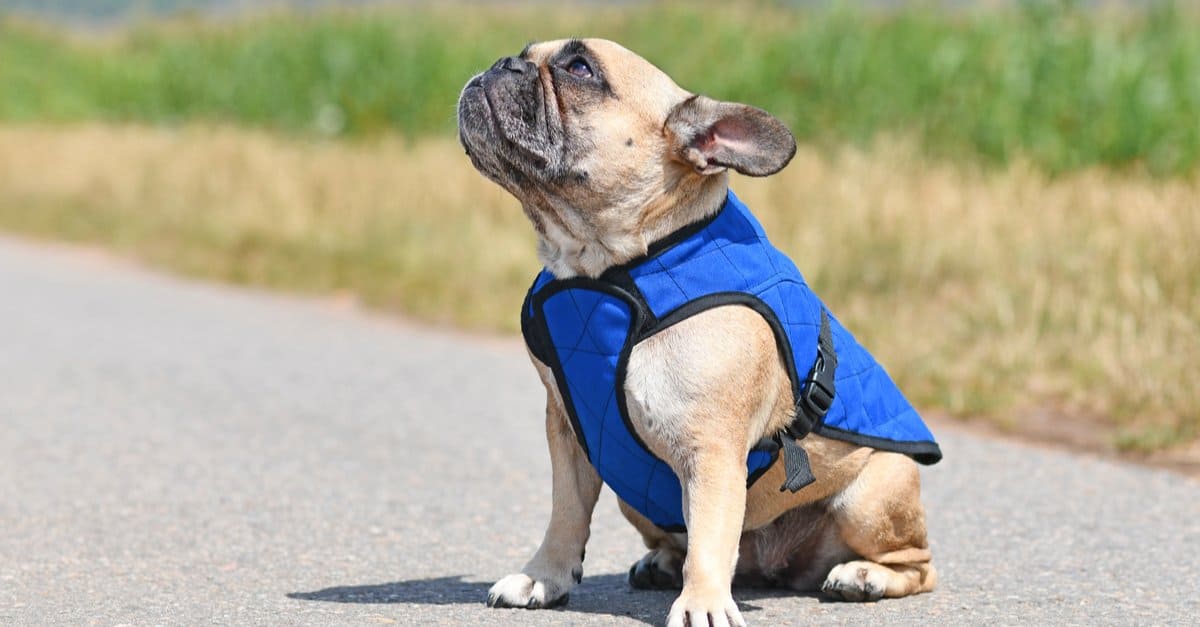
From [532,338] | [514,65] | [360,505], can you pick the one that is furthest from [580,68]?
[360,505]

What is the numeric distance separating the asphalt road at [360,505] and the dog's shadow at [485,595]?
0.05 feet

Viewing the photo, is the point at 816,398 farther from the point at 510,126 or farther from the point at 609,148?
the point at 510,126

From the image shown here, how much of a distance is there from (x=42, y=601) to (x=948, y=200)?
8.20 meters

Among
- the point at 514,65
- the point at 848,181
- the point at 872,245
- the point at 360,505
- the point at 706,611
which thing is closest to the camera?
the point at 706,611

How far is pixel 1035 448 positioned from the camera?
7500 mm

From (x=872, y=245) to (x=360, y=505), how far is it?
5.81 meters

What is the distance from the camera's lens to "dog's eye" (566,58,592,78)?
14.3 ft

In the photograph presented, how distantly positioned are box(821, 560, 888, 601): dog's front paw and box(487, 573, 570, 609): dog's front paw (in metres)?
0.75

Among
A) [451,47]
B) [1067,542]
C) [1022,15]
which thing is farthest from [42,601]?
[451,47]

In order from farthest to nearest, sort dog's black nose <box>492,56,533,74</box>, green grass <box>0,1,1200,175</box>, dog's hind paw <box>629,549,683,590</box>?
green grass <box>0,1,1200,175</box>
dog's hind paw <box>629,549,683,590</box>
dog's black nose <box>492,56,533,74</box>

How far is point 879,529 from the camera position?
4586 millimetres

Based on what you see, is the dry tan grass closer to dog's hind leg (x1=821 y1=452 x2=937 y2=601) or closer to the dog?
dog's hind leg (x1=821 y1=452 x2=937 y2=601)

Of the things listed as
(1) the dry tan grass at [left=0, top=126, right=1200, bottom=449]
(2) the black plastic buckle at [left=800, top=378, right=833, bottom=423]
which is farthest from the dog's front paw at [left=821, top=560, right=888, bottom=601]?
(1) the dry tan grass at [left=0, top=126, right=1200, bottom=449]

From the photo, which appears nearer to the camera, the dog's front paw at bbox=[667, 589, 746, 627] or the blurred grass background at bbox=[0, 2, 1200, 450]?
the dog's front paw at bbox=[667, 589, 746, 627]
